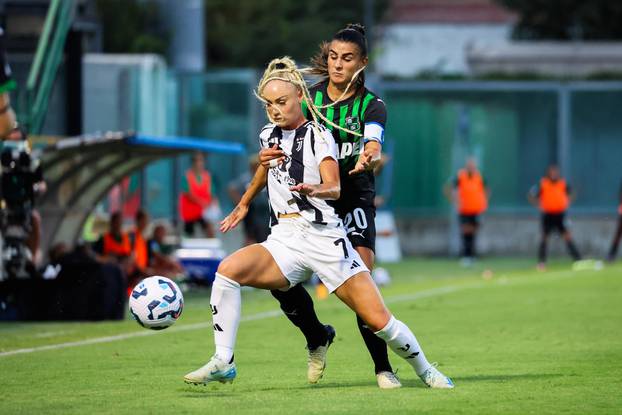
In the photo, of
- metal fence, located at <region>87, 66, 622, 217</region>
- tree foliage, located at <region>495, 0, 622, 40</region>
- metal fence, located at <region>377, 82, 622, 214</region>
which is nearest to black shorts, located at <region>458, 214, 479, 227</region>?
metal fence, located at <region>87, 66, 622, 217</region>

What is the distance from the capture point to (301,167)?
31.0ft

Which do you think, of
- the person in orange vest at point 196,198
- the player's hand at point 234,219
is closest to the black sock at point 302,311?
the player's hand at point 234,219

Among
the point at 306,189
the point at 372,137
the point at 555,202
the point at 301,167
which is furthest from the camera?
the point at 555,202

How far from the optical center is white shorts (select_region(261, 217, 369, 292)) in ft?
31.1

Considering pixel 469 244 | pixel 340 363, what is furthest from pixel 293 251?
pixel 469 244

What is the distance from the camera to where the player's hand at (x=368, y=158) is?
949 cm

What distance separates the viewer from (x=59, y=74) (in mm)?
24016

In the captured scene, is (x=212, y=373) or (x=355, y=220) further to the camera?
(x=355, y=220)

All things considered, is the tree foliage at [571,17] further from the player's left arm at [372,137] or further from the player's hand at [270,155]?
the player's hand at [270,155]

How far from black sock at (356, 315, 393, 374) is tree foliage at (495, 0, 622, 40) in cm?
4634

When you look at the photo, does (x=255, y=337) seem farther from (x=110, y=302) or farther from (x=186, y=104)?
(x=186, y=104)

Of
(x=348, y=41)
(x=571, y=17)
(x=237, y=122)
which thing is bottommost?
(x=237, y=122)

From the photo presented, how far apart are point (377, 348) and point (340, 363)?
6.25 feet

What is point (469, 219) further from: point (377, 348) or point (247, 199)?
point (247, 199)
